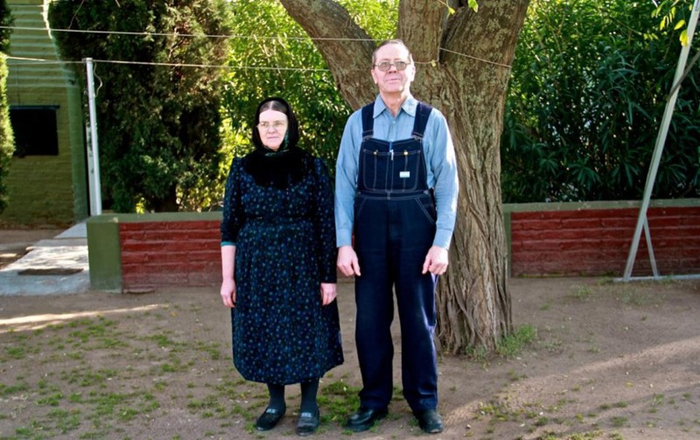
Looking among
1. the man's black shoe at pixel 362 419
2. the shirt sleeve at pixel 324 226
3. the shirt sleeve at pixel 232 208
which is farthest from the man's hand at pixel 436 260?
the shirt sleeve at pixel 232 208

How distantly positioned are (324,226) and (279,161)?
0.40 metres

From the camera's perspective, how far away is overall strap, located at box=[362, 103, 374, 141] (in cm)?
416

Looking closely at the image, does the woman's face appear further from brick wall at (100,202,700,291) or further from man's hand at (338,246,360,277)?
brick wall at (100,202,700,291)

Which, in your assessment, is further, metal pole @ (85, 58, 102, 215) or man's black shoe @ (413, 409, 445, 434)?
metal pole @ (85, 58, 102, 215)

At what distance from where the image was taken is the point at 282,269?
163 inches

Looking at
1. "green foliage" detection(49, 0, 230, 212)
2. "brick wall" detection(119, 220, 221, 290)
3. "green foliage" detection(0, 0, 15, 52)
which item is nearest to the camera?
"brick wall" detection(119, 220, 221, 290)

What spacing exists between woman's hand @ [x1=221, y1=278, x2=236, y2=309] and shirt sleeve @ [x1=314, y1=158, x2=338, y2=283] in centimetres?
45

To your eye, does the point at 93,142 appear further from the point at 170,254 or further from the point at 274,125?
the point at 274,125

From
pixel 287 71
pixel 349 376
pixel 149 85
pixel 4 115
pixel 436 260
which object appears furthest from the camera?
pixel 4 115

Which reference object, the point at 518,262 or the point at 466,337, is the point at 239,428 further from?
the point at 518,262

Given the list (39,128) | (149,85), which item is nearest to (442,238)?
(149,85)

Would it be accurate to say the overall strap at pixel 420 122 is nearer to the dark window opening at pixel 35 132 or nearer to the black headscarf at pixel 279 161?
the black headscarf at pixel 279 161

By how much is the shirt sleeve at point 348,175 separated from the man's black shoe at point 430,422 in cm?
101

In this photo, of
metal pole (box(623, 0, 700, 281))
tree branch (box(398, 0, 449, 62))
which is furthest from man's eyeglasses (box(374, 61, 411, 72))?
metal pole (box(623, 0, 700, 281))
